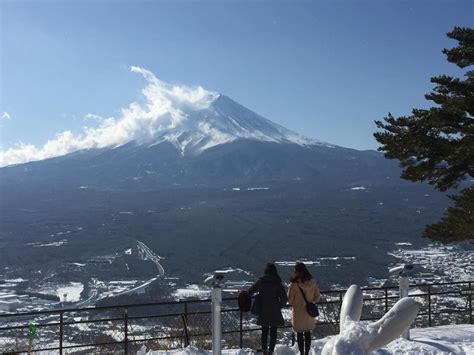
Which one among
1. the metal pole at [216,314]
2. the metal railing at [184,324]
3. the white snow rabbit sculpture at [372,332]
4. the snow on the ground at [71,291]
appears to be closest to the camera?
the white snow rabbit sculpture at [372,332]

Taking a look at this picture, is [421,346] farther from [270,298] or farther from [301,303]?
[270,298]

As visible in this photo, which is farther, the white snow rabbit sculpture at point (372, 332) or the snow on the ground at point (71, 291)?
the snow on the ground at point (71, 291)

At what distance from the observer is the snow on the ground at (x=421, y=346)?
7.93m

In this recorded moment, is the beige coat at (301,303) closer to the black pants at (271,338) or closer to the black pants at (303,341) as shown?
the black pants at (303,341)

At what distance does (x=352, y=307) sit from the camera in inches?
219

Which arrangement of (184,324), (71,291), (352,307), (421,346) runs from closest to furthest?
(352,307) → (421,346) → (184,324) → (71,291)

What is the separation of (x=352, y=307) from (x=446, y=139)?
439 centimetres

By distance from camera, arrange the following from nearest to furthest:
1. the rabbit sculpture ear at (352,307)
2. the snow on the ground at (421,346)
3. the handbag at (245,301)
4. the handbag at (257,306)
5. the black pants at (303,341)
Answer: the rabbit sculpture ear at (352,307) → the handbag at (245,301) → the handbag at (257,306) → the black pants at (303,341) → the snow on the ground at (421,346)

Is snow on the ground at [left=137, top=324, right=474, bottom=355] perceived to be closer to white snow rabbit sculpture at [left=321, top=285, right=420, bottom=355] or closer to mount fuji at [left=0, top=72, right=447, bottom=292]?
white snow rabbit sculpture at [left=321, top=285, right=420, bottom=355]

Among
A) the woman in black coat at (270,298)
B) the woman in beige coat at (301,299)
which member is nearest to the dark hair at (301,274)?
the woman in beige coat at (301,299)

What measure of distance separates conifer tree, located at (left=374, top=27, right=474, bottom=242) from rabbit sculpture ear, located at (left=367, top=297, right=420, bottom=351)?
13.0ft

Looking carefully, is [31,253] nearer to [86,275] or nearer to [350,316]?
[86,275]

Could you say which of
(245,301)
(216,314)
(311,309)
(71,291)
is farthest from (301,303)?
(71,291)

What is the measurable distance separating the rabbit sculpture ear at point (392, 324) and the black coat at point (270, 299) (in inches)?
95.4
